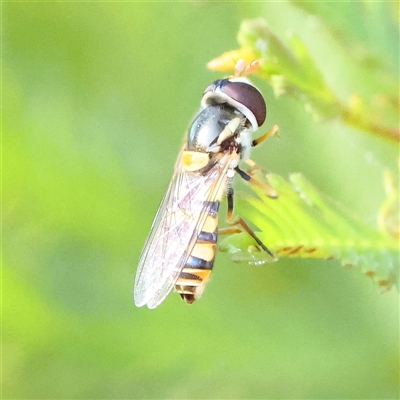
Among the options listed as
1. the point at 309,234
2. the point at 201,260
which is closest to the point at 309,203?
the point at 309,234

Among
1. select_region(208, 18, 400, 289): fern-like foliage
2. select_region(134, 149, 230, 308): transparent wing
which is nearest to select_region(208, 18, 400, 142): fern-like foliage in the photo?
select_region(208, 18, 400, 289): fern-like foliage

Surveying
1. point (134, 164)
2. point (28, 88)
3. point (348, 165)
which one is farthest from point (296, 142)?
point (28, 88)

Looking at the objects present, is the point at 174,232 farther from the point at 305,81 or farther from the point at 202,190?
the point at 305,81

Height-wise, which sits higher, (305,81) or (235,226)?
(305,81)

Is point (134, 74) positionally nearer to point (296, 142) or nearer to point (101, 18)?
point (101, 18)

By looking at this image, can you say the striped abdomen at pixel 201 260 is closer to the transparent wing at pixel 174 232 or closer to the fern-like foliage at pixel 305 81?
the transparent wing at pixel 174 232

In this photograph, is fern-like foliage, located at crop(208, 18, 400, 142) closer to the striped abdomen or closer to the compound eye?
the compound eye

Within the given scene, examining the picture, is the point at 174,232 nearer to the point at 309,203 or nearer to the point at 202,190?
the point at 202,190
